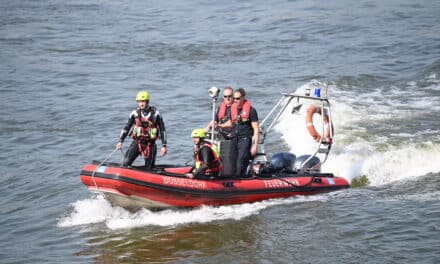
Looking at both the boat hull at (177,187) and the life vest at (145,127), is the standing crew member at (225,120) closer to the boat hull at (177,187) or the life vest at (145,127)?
the boat hull at (177,187)

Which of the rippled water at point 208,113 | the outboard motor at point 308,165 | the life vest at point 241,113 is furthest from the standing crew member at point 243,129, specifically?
the outboard motor at point 308,165

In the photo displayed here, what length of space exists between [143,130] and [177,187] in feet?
3.15

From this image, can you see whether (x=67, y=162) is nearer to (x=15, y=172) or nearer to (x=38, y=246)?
(x=15, y=172)

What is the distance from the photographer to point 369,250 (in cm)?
968

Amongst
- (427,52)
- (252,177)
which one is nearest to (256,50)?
(427,52)

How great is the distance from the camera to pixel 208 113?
61.0 ft

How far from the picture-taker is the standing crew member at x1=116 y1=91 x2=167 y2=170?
35.8ft

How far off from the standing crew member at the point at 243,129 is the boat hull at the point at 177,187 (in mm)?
371

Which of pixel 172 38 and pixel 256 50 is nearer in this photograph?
pixel 256 50

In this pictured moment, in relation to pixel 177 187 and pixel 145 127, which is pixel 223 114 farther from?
pixel 177 187

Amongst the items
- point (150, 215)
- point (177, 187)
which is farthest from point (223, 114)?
point (150, 215)

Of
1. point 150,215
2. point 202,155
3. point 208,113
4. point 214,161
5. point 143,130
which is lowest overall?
point 150,215

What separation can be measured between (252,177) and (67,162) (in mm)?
4743

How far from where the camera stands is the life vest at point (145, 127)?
1095cm
